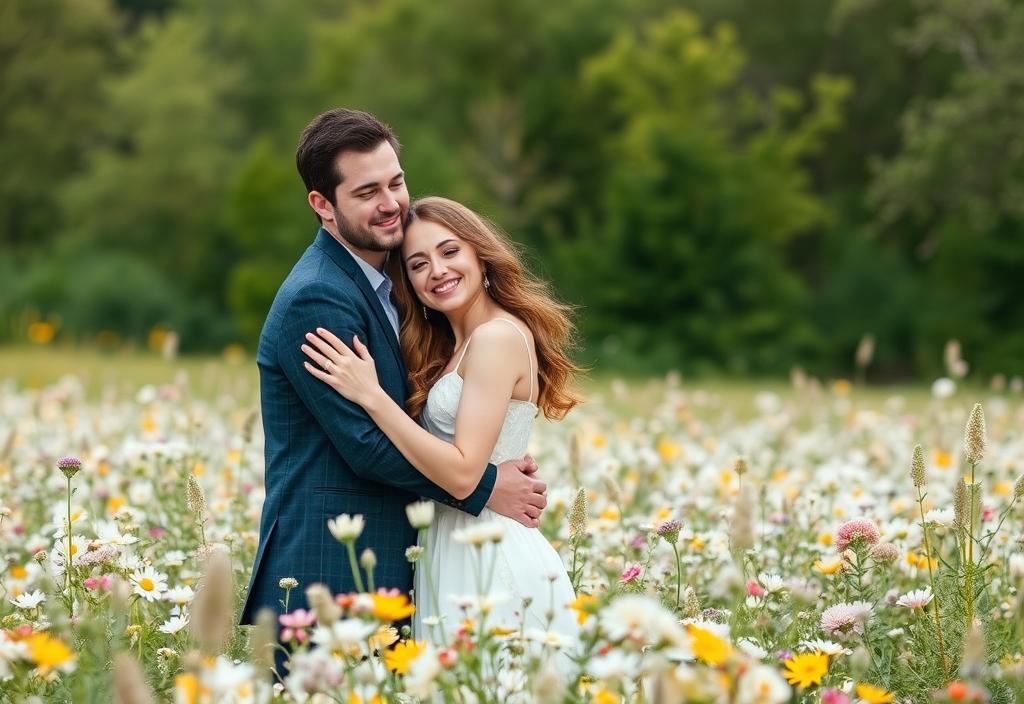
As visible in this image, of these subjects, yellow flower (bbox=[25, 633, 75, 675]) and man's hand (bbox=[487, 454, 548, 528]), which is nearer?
yellow flower (bbox=[25, 633, 75, 675])

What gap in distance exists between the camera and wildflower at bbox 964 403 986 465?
323 centimetres

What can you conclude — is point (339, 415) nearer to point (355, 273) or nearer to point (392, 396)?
point (392, 396)

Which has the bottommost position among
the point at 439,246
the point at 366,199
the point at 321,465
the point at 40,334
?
the point at 321,465

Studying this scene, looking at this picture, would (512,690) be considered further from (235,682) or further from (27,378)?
(27,378)

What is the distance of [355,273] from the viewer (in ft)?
12.3

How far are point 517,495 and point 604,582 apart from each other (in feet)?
1.55

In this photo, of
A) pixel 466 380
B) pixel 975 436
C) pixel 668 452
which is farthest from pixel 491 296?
pixel 668 452

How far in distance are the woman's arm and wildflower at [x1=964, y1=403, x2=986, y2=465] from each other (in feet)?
4.01

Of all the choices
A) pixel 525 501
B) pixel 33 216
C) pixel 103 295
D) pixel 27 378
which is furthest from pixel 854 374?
pixel 525 501

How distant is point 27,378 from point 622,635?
1423cm

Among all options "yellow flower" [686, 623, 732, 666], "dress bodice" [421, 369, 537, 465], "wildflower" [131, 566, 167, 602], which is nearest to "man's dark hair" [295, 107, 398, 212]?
"dress bodice" [421, 369, 537, 465]

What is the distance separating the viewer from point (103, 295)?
95.5ft

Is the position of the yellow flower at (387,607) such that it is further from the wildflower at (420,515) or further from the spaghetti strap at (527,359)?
the spaghetti strap at (527,359)

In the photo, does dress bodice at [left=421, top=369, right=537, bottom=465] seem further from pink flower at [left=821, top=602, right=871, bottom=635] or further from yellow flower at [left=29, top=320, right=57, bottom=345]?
yellow flower at [left=29, top=320, right=57, bottom=345]
